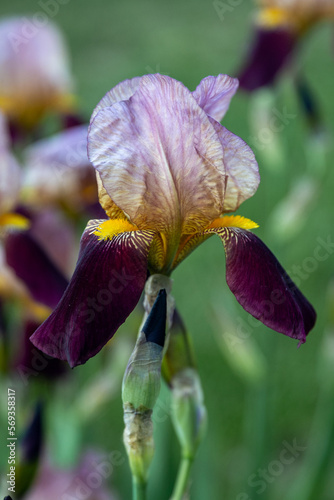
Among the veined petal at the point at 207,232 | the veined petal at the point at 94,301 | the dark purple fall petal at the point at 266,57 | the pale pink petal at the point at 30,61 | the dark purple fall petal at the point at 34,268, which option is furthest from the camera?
the pale pink petal at the point at 30,61

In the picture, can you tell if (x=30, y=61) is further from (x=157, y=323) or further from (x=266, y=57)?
(x=157, y=323)

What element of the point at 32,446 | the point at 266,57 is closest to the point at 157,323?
the point at 32,446

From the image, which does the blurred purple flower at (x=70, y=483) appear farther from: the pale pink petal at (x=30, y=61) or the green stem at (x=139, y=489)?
the pale pink petal at (x=30, y=61)

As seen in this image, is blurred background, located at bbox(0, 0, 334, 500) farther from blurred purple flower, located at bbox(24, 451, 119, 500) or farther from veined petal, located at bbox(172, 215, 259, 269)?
veined petal, located at bbox(172, 215, 259, 269)

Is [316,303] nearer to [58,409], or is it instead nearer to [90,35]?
[58,409]

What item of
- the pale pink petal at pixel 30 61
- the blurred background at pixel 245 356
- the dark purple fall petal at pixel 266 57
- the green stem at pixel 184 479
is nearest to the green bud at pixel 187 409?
the green stem at pixel 184 479

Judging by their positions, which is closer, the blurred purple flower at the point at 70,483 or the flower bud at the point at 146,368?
the flower bud at the point at 146,368

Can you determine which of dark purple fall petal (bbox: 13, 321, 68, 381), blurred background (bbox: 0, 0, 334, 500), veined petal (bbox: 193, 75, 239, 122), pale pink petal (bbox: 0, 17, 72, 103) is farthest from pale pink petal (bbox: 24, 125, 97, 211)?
veined petal (bbox: 193, 75, 239, 122)
